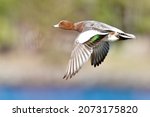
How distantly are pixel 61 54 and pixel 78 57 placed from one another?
1.22 ft

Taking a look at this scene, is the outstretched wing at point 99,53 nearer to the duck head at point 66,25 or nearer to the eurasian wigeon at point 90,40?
the eurasian wigeon at point 90,40

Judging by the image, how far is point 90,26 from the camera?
3.46 meters

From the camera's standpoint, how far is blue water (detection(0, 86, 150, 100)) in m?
3.62

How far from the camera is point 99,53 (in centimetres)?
354

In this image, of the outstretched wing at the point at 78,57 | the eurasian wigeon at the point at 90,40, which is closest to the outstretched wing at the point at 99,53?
the eurasian wigeon at the point at 90,40

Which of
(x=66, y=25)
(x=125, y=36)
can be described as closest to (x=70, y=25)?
(x=66, y=25)

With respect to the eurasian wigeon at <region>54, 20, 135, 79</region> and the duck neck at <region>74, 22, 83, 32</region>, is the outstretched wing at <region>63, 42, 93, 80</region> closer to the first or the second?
the eurasian wigeon at <region>54, 20, 135, 79</region>

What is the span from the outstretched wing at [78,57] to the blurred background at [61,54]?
0.84ft

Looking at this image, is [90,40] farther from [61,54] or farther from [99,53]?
[61,54]

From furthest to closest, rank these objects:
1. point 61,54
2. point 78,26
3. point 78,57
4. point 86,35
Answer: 1. point 61,54
2. point 78,26
3. point 86,35
4. point 78,57

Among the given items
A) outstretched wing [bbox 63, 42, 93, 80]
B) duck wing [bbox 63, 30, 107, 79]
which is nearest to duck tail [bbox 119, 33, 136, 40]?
duck wing [bbox 63, 30, 107, 79]

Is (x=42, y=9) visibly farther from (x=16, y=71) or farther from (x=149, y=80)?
(x=149, y=80)

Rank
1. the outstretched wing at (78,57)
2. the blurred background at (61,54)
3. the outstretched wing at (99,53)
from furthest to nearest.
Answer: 1. the blurred background at (61,54)
2. the outstretched wing at (99,53)
3. the outstretched wing at (78,57)

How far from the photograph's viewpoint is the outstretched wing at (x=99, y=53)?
137 inches
